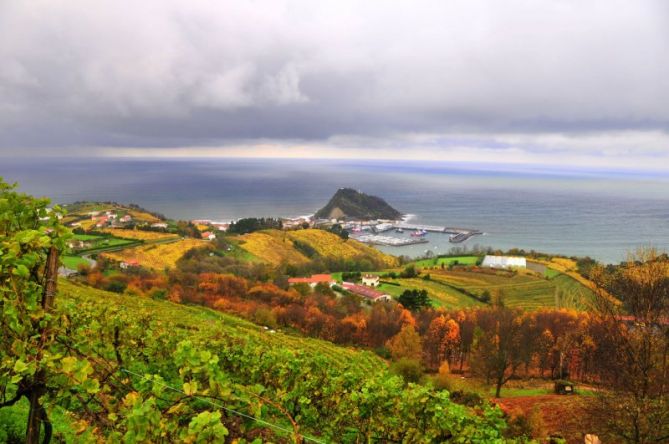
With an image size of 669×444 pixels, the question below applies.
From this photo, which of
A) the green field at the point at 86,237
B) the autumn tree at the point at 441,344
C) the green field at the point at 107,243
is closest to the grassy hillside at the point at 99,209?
the green field at the point at 86,237

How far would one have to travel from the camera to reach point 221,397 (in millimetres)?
3406

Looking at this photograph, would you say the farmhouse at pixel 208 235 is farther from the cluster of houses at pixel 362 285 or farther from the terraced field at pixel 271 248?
the cluster of houses at pixel 362 285

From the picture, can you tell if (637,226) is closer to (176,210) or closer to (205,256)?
(205,256)

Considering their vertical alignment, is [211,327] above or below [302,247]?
above

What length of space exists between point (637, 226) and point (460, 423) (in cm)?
14402

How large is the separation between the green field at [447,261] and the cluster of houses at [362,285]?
17377mm

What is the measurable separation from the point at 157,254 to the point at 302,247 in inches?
1239

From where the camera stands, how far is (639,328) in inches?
431

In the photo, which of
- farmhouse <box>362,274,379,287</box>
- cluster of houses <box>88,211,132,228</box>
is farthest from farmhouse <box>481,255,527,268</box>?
cluster of houses <box>88,211,132,228</box>

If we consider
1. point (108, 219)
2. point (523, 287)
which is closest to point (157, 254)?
point (108, 219)

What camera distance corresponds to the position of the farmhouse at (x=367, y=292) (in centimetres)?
4819

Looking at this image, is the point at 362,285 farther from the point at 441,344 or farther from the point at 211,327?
the point at 211,327

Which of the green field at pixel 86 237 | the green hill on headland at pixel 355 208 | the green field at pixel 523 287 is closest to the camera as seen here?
the green field at pixel 523 287

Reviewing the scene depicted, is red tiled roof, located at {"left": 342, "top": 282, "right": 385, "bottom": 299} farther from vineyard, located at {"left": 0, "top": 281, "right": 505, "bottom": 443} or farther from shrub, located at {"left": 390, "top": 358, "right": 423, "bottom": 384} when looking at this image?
vineyard, located at {"left": 0, "top": 281, "right": 505, "bottom": 443}
